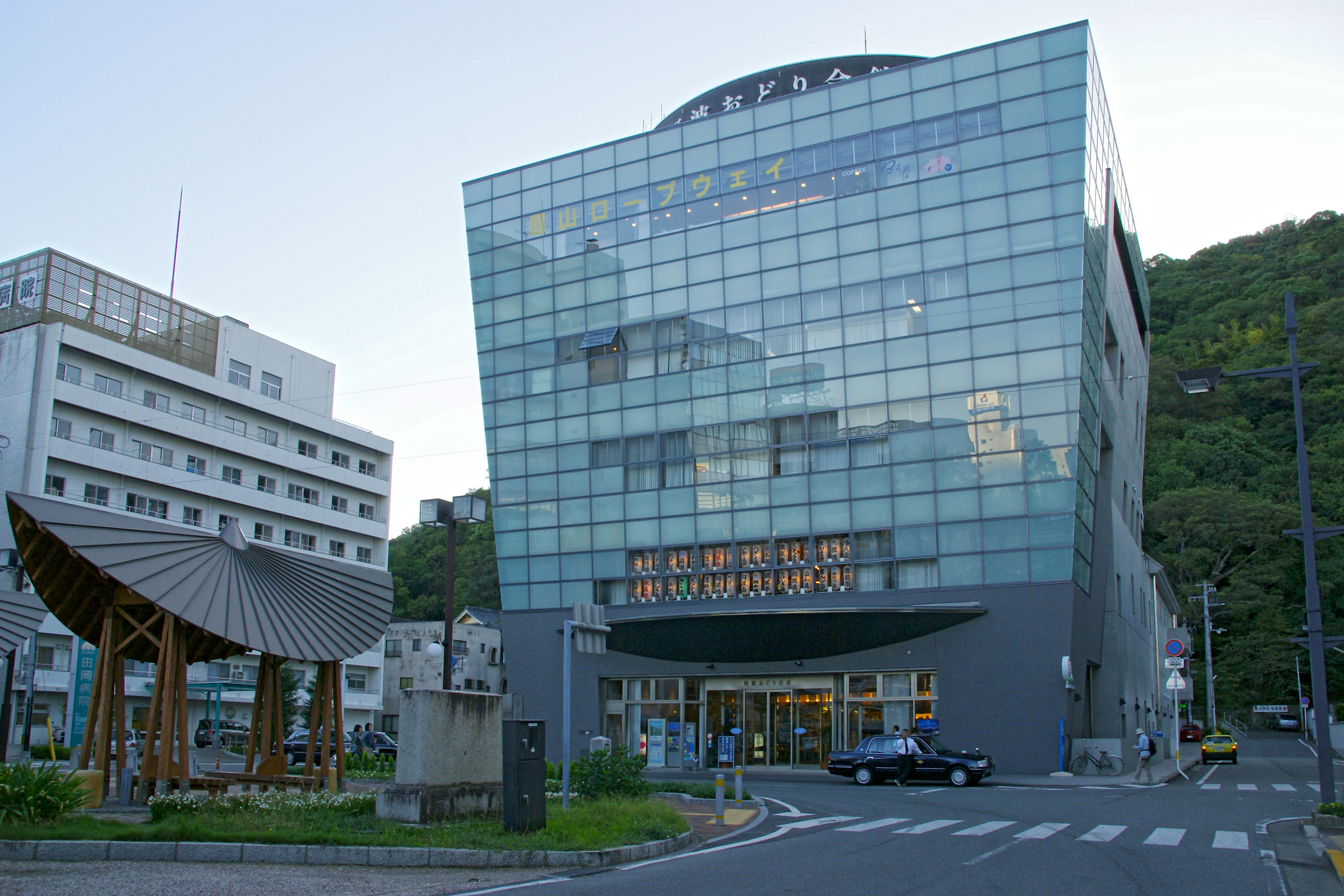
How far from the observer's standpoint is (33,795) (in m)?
13.2

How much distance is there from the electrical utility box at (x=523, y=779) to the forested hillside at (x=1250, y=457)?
74774mm

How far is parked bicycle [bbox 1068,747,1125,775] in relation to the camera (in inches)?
1380

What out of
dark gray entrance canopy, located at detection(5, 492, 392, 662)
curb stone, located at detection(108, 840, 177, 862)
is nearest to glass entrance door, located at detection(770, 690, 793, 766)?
dark gray entrance canopy, located at detection(5, 492, 392, 662)

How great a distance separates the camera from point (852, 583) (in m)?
39.1

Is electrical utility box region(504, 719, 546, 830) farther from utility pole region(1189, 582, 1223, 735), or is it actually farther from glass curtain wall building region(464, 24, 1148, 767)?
utility pole region(1189, 582, 1223, 735)

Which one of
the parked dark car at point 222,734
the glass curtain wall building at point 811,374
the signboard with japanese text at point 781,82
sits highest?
the signboard with japanese text at point 781,82

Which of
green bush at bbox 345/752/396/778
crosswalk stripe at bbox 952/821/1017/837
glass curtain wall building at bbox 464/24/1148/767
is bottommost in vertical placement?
green bush at bbox 345/752/396/778

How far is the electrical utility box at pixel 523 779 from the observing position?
1363 cm

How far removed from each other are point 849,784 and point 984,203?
2118 cm

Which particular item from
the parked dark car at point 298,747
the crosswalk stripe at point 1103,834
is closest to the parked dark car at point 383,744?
the parked dark car at point 298,747

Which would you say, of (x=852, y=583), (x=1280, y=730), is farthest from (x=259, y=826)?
(x=1280, y=730)

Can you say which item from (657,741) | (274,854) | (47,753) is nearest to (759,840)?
(274,854)

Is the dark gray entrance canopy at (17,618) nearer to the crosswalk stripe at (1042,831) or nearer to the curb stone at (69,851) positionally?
the curb stone at (69,851)

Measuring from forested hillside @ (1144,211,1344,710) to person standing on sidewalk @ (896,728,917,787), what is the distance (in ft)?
191
